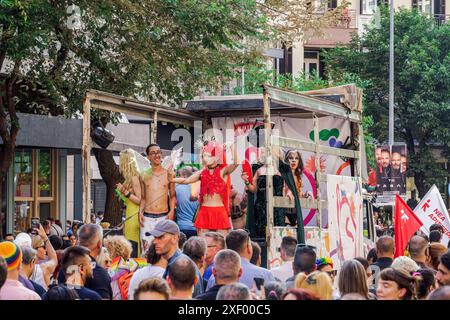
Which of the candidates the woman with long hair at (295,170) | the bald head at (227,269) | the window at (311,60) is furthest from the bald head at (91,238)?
the window at (311,60)

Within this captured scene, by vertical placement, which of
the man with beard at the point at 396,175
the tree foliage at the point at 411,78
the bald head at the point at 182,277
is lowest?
the bald head at the point at 182,277

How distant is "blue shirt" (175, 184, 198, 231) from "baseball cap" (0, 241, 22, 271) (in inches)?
224

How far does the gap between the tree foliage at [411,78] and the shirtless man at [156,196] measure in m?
34.2

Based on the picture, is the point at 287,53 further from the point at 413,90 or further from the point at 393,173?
the point at 393,173

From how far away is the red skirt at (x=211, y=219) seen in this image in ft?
47.1

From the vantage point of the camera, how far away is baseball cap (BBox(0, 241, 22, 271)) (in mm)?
8727

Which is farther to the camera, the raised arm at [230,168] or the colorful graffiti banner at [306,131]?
the colorful graffiti banner at [306,131]

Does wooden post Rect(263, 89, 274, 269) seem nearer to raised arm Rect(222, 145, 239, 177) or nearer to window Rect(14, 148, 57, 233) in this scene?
raised arm Rect(222, 145, 239, 177)

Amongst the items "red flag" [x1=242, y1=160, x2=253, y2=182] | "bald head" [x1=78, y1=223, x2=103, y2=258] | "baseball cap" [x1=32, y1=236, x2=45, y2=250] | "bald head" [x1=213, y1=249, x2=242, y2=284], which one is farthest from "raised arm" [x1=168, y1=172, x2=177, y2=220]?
"bald head" [x1=213, y1=249, x2=242, y2=284]

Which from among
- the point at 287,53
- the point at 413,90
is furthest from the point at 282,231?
the point at 287,53

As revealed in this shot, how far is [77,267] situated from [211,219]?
17.6ft

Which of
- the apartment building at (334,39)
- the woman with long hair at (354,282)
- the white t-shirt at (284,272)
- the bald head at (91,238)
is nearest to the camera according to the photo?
the woman with long hair at (354,282)

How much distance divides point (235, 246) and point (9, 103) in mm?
11196

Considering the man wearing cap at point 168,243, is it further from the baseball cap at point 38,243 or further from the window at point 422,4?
the window at point 422,4
